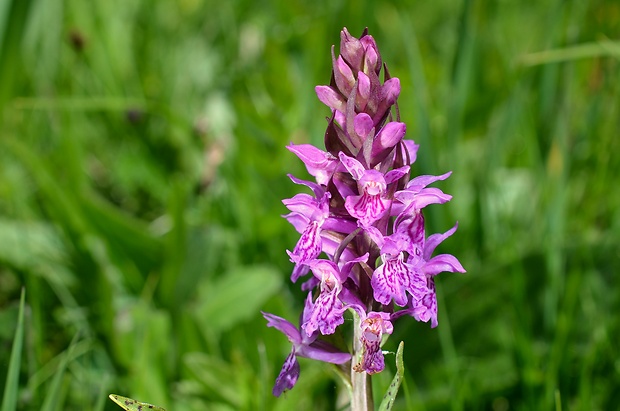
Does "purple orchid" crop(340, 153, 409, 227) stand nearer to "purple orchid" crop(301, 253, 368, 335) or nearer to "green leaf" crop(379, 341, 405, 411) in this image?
"purple orchid" crop(301, 253, 368, 335)

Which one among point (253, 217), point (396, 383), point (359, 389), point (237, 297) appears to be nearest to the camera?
point (396, 383)

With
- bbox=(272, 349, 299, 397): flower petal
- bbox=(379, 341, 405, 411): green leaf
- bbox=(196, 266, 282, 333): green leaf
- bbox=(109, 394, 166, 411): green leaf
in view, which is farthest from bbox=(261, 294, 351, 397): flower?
bbox=(196, 266, 282, 333): green leaf

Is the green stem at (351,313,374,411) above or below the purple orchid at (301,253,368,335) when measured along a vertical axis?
below

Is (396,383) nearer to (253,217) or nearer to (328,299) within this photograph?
(328,299)

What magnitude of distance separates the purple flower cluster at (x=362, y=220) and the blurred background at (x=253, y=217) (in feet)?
0.71

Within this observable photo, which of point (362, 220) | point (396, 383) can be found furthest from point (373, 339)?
point (362, 220)

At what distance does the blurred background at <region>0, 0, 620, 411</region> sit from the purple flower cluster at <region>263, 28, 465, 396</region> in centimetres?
21

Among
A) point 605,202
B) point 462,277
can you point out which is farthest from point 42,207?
point 605,202

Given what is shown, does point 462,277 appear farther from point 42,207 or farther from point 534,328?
point 42,207

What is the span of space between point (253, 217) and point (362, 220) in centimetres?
161

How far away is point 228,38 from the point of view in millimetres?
4055

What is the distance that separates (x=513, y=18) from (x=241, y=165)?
2.58 metres

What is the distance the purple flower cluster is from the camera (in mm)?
1148

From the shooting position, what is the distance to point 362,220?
1.12 meters
